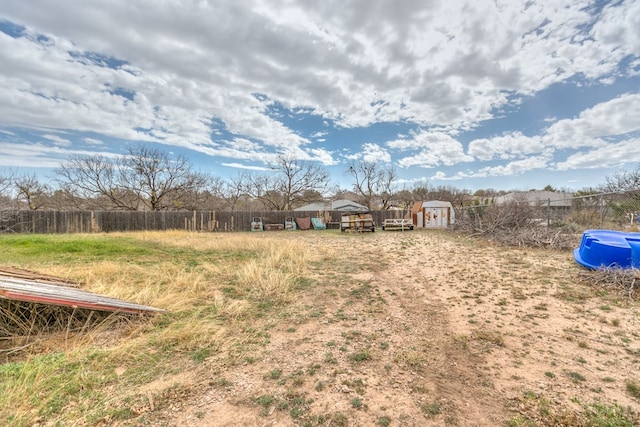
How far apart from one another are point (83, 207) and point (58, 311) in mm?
24075

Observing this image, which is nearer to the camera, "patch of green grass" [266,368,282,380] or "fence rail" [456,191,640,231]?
"patch of green grass" [266,368,282,380]

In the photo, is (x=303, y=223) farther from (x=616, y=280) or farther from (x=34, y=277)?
(x=616, y=280)

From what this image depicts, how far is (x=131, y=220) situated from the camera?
17.3m

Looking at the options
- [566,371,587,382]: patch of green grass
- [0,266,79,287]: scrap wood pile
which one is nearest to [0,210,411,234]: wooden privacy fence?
[0,266,79,287]: scrap wood pile

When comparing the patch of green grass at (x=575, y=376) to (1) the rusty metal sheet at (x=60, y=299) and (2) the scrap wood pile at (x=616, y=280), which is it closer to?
(2) the scrap wood pile at (x=616, y=280)

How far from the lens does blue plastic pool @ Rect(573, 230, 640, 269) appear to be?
4523 millimetres

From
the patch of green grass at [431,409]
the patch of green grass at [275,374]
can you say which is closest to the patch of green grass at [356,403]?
the patch of green grass at [431,409]

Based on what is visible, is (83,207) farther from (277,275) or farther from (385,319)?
(385,319)

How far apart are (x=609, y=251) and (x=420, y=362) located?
489 centimetres

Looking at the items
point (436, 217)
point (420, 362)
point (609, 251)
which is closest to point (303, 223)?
point (436, 217)

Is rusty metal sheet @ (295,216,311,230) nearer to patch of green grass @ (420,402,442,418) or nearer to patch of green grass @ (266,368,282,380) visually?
patch of green grass @ (266,368,282,380)

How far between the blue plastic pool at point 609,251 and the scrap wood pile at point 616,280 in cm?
25

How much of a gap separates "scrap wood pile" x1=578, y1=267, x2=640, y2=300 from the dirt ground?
0.24m

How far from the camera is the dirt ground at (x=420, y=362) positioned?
1826mm
